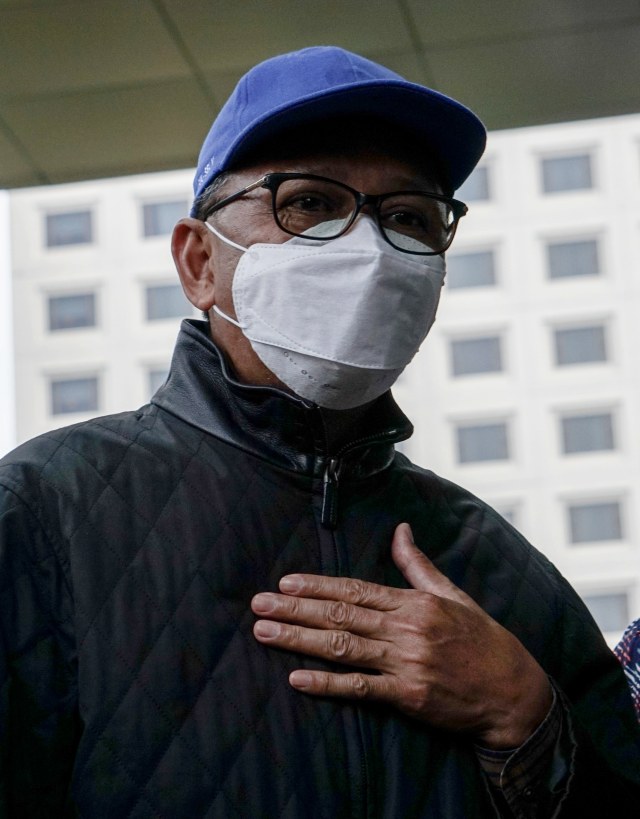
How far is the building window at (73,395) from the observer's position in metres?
40.6

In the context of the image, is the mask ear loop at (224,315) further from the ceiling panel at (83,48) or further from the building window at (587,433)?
the building window at (587,433)

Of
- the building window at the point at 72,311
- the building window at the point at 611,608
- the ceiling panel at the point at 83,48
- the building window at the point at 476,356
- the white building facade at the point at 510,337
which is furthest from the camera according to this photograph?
the building window at the point at 72,311

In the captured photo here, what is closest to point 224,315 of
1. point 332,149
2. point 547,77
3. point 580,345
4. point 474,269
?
point 332,149

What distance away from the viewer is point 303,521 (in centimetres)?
110

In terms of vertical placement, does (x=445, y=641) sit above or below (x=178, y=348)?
below

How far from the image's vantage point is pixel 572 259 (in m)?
41.5

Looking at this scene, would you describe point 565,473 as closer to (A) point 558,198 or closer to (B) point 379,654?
(A) point 558,198

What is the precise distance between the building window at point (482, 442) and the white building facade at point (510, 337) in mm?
48

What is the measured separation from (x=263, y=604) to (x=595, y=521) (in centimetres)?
4028

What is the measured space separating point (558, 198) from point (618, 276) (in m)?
3.45

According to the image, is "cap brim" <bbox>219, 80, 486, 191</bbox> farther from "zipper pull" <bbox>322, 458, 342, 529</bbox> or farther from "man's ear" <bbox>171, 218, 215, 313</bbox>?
"zipper pull" <bbox>322, 458, 342, 529</bbox>

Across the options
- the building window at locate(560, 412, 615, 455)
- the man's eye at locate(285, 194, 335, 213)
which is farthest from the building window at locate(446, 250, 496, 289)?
the man's eye at locate(285, 194, 335, 213)

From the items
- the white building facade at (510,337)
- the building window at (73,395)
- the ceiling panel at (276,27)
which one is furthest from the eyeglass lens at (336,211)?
the building window at (73,395)

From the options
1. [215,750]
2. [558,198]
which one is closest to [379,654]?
[215,750]
